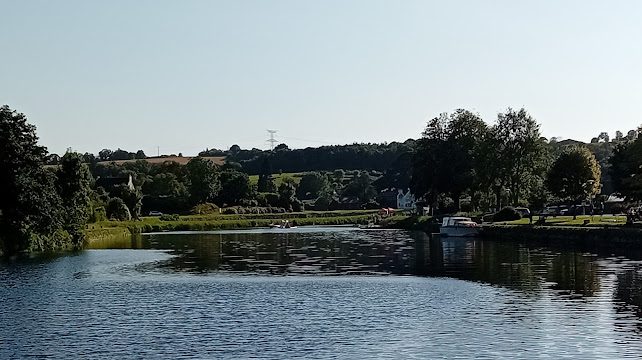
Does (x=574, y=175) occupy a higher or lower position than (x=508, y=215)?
higher

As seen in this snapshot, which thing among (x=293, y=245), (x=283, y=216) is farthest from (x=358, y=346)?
(x=283, y=216)

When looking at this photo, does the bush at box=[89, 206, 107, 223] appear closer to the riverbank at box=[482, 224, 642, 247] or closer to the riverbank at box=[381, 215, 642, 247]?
the riverbank at box=[381, 215, 642, 247]

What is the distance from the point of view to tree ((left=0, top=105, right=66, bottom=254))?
244 feet

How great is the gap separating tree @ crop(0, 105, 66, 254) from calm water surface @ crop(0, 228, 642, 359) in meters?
9.15

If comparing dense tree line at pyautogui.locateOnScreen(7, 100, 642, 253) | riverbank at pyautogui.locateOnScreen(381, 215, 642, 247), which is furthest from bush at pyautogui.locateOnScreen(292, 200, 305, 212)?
riverbank at pyautogui.locateOnScreen(381, 215, 642, 247)

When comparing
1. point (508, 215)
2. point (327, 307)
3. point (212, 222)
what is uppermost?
point (508, 215)

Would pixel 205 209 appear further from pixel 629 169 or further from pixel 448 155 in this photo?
pixel 629 169

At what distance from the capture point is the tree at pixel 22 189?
244ft

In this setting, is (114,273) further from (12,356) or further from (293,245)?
(293,245)

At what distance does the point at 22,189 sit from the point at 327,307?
43557 mm

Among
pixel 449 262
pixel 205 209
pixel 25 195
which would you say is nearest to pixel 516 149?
pixel 449 262

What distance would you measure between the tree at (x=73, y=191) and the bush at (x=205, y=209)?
75894 mm

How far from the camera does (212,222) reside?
14538cm

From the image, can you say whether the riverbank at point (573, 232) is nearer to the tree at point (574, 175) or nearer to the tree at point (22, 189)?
the tree at point (574, 175)
